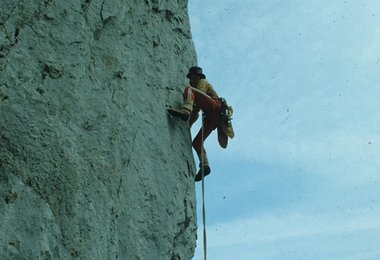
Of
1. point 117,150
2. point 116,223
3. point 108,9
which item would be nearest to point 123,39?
point 108,9

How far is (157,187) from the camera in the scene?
653cm

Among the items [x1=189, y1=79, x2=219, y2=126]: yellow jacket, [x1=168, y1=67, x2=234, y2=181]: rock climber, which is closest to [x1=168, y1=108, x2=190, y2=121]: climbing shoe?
[x1=168, y1=67, x2=234, y2=181]: rock climber

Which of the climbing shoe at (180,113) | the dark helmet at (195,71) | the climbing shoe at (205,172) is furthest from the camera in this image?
the climbing shoe at (205,172)

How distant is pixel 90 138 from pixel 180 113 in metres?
1.82

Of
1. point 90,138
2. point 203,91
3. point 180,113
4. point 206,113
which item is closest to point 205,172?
point 206,113

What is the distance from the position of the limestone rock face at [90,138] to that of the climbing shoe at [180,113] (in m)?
0.14

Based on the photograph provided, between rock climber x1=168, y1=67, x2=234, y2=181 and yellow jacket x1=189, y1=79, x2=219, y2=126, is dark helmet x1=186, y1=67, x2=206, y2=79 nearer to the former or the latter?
rock climber x1=168, y1=67, x2=234, y2=181

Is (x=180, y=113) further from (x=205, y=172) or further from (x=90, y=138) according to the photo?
(x=90, y=138)

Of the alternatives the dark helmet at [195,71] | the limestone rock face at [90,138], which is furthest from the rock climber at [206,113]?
the limestone rock face at [90,138]

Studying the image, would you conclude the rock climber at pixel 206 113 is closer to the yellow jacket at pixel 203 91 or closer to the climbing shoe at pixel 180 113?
the yellow jacket at pixel 203 91

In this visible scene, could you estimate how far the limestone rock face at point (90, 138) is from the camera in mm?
4973

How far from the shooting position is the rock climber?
8.10 metres

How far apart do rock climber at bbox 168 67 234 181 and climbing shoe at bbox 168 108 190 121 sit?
52 cm

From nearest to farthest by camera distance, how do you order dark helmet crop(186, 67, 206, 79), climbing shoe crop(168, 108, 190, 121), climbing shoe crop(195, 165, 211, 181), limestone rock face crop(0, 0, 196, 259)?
limestone rock face crop(0, 0, 196, 259), climbing shoe crop(168, 108, 190, 121), dark helmet crop(186, 67, 206, 79), climbing shoe crop(195, 165, 211, 181)
